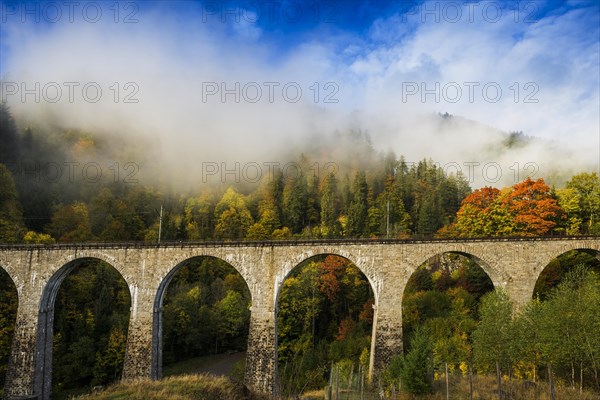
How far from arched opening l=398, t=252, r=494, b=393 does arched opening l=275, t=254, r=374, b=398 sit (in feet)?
14.8

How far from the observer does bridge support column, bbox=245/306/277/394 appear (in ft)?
75.9

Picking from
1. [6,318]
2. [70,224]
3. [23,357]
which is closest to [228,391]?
[23,357]

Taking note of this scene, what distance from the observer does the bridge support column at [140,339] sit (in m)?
24.2

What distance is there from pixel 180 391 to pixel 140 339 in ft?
40.6

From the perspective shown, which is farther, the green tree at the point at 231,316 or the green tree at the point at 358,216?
the green tree at the point at 358,216

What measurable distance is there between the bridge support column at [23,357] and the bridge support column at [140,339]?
256 inches

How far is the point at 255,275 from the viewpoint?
81.7 ft

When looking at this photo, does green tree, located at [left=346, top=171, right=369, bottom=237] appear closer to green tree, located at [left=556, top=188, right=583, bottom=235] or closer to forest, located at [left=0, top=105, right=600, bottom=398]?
forest, located at [left=0, top=105, right=600, bottom=398]

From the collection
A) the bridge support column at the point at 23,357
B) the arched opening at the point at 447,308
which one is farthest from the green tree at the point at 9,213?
the arched opening at the point at 447,308

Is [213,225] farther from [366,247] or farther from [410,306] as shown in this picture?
[366,247]

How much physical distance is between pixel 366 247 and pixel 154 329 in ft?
48.4

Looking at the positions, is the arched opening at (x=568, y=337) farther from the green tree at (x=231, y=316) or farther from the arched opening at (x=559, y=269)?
the green tree at (x=231, y=316)

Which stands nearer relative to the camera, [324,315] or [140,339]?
[140,339]

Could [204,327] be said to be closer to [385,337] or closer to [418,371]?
[385,337]
